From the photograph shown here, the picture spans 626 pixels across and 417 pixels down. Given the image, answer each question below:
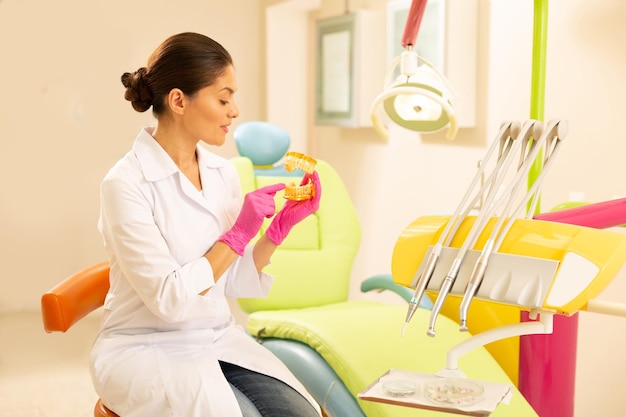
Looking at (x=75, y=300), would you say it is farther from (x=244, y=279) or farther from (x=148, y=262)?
→ (x=244, y=279)

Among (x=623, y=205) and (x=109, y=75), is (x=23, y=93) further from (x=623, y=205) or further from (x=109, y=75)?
(x=623, y=205)

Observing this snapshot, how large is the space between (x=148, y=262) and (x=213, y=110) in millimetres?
365

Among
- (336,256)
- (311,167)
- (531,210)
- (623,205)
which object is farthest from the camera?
(336,256)

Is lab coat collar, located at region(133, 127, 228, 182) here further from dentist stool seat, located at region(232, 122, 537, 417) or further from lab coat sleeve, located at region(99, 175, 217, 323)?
dentist stool seat, located at region(232, 122, 537, 417)

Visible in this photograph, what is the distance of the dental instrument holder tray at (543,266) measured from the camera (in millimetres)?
1173

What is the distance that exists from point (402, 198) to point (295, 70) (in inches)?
58.2

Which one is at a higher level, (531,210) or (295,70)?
(295,70)

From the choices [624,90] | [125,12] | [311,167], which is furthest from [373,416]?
[125,12]

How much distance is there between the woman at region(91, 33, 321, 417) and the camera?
162 cm

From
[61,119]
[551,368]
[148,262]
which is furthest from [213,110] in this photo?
[61,119]

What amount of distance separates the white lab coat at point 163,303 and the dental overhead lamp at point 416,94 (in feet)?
1.50

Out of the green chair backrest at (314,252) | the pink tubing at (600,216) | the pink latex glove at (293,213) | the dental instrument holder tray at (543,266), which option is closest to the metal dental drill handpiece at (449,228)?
the dental instrument holder tray at (543,266)

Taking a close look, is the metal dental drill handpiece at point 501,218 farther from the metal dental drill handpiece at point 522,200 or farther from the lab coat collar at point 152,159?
the lab coat collar at point 152,159

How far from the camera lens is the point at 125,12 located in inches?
179
